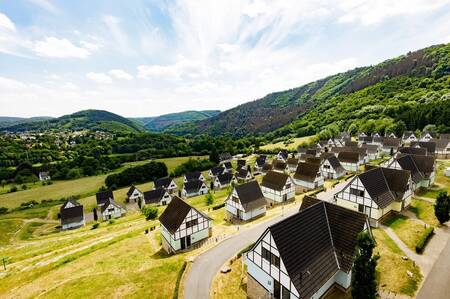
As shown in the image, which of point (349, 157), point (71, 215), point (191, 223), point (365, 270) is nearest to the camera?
point (365, 270)

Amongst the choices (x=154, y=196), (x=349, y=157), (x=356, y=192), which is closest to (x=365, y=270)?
(x=356, y=192)

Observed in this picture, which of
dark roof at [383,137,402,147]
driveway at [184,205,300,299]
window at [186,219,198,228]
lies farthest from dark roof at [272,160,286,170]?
window at [186,219,198,228]

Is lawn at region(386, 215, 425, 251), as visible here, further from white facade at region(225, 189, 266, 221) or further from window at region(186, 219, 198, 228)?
window at region(186, 219, 198, 228)

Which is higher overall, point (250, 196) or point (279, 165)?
point (250, 196)

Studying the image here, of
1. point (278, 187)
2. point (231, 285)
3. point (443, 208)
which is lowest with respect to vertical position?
point (231, 285)

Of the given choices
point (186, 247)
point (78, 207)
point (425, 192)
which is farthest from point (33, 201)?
point (425, 192)

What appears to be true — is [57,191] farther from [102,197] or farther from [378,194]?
[378,194]

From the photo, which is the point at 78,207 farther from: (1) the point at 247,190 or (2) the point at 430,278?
(2) the point at 430,278

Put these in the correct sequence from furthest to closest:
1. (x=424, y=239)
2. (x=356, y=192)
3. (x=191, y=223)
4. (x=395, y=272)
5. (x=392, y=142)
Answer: (x=392, y=142)
(x=356, y=192)
(x=191, y=223)
(x=424, y=239)
(x=395, y=272)
